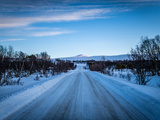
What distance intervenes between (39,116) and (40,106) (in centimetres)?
84

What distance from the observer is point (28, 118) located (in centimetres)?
312

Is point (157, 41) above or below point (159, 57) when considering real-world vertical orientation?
above

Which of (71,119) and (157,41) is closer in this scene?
(71,119)

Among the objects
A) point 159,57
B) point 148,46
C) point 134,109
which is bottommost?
point 134,109

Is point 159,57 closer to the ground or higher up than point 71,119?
higher up

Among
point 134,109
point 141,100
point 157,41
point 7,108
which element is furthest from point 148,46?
point 7,108

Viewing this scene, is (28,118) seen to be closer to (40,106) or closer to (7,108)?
(40,106)

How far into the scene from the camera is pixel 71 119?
10.1 ft

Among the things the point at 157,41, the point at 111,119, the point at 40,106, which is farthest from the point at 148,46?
the point at 40,106

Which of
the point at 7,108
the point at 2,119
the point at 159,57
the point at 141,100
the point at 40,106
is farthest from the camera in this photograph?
the point at 159,57

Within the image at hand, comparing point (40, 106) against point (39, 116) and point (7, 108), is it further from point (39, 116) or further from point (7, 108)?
point (7, 108)

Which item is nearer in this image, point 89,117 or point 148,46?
point 89,117

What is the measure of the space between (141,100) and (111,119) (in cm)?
232

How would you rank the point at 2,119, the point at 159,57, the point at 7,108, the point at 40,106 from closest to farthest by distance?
the point at 2,119, the point at 7,108, the point at 40,106, the point at 159,57
